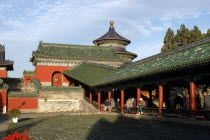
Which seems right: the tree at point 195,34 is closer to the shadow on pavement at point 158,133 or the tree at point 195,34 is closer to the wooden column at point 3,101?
the wooden column at point 3,101

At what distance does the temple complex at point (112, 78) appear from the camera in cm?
1568

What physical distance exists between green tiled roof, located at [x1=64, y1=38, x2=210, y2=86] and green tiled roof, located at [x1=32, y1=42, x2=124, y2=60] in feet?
25.3

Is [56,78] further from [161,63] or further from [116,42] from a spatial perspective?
[161,63]

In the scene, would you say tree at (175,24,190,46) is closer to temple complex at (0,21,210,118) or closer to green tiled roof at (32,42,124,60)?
temple complex at (0,21,210,118)

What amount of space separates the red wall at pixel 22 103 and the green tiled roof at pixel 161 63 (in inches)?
192

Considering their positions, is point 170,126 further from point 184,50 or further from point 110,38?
point 110,38

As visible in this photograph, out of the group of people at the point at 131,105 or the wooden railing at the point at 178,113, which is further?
the group of people at the point at 131,105

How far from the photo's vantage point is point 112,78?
23.5 m

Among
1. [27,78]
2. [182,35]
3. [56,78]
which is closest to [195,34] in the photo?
[182,35]

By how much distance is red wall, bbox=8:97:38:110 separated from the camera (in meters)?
27.5

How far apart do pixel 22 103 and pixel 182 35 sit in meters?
18.1

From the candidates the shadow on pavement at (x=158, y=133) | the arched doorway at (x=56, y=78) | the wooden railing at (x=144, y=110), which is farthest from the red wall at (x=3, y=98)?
the shadow on pavement at (x=158, y=133)

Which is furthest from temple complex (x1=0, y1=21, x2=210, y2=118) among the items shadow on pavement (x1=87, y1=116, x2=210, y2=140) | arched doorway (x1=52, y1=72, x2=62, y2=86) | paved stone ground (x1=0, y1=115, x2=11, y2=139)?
paved stone ground (x1=0, y1=115, x2=11, y2=139)

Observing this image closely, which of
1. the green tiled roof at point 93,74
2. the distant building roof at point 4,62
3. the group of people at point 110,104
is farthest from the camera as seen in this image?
the distant building roof at point 4,62
